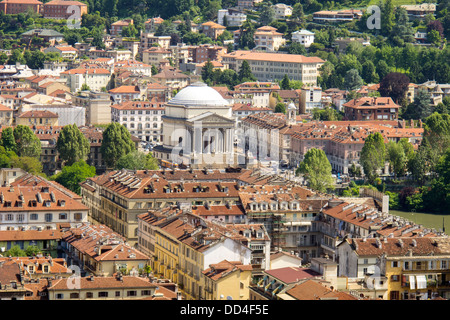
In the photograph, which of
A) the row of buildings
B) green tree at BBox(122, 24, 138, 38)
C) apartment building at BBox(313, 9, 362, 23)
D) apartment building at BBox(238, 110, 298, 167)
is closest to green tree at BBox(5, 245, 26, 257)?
apartment building at BBox(238, 110, 298, 167)

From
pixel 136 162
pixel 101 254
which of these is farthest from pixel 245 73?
pixel 101 254

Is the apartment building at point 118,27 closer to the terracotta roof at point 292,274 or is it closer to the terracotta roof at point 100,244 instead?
the terracotta roof at point 100,244

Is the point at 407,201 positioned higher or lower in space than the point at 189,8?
lower

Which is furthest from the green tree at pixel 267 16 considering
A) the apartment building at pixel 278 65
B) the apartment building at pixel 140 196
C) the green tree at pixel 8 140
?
the apartment building at pixel 140 196

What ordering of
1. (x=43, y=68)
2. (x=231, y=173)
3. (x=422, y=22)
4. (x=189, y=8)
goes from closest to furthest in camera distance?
1. (x=231, y=173)
2. (x=43, y=68)
3. (x=422, y=22)
4. (x=189, y=8)

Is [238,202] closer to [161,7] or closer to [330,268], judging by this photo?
[330,268]

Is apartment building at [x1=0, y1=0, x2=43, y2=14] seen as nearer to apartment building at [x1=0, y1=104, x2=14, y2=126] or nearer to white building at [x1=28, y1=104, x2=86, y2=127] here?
white building at [x1=28, y1=104, x2=86, y2=127]
